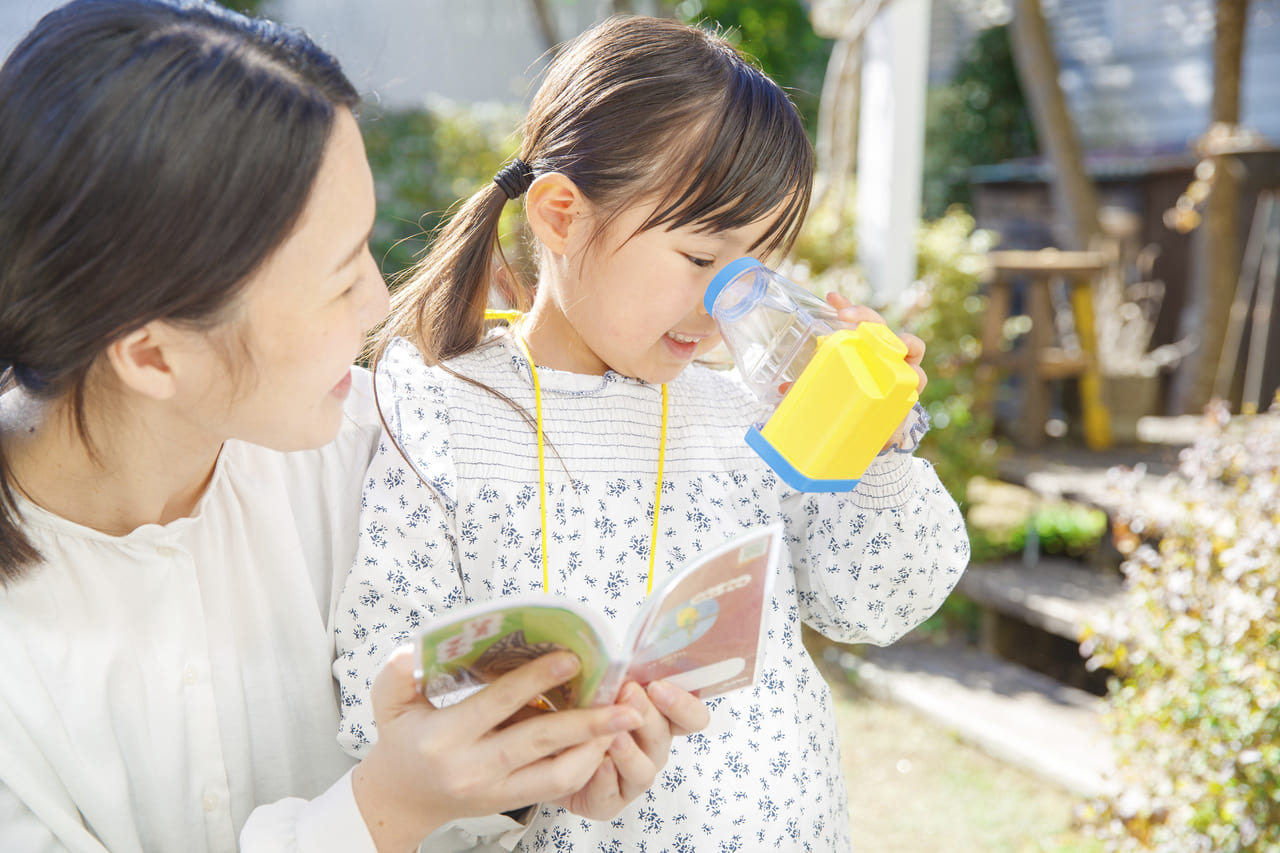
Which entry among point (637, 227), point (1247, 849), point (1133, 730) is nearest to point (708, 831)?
point (637, 227)

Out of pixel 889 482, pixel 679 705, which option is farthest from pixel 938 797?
pixel 679 705

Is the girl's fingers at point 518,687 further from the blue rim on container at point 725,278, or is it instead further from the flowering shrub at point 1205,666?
the flowering shrub at point 1205,666

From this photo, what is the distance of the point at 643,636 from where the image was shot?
104 centimetres

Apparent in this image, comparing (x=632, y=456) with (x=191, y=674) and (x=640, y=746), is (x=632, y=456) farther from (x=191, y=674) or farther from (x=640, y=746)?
(x=191, y=674)

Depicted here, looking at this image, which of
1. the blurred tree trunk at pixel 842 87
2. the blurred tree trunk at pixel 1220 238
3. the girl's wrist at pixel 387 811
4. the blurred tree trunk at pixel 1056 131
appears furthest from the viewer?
the blurred tree trunk at pixel 1056 131

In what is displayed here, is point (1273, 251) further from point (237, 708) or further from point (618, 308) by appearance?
point (237, 708)

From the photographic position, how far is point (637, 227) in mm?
1541

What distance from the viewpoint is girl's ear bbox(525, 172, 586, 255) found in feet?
5.23

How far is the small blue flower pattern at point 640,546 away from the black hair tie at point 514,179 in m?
0.24

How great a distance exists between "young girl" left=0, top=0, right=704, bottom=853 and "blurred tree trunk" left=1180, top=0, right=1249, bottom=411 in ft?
19.1

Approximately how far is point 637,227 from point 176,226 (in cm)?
66

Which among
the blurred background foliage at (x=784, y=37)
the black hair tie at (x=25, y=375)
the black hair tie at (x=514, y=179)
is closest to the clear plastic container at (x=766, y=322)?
the black hair tie at (x=514, y=179)

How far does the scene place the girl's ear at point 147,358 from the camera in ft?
3.73

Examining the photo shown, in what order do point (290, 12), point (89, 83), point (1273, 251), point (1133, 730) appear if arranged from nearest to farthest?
1. point (89, 83)
2. point (1133, 730)
3. point (1273, 251)
4. point (290, 12)
